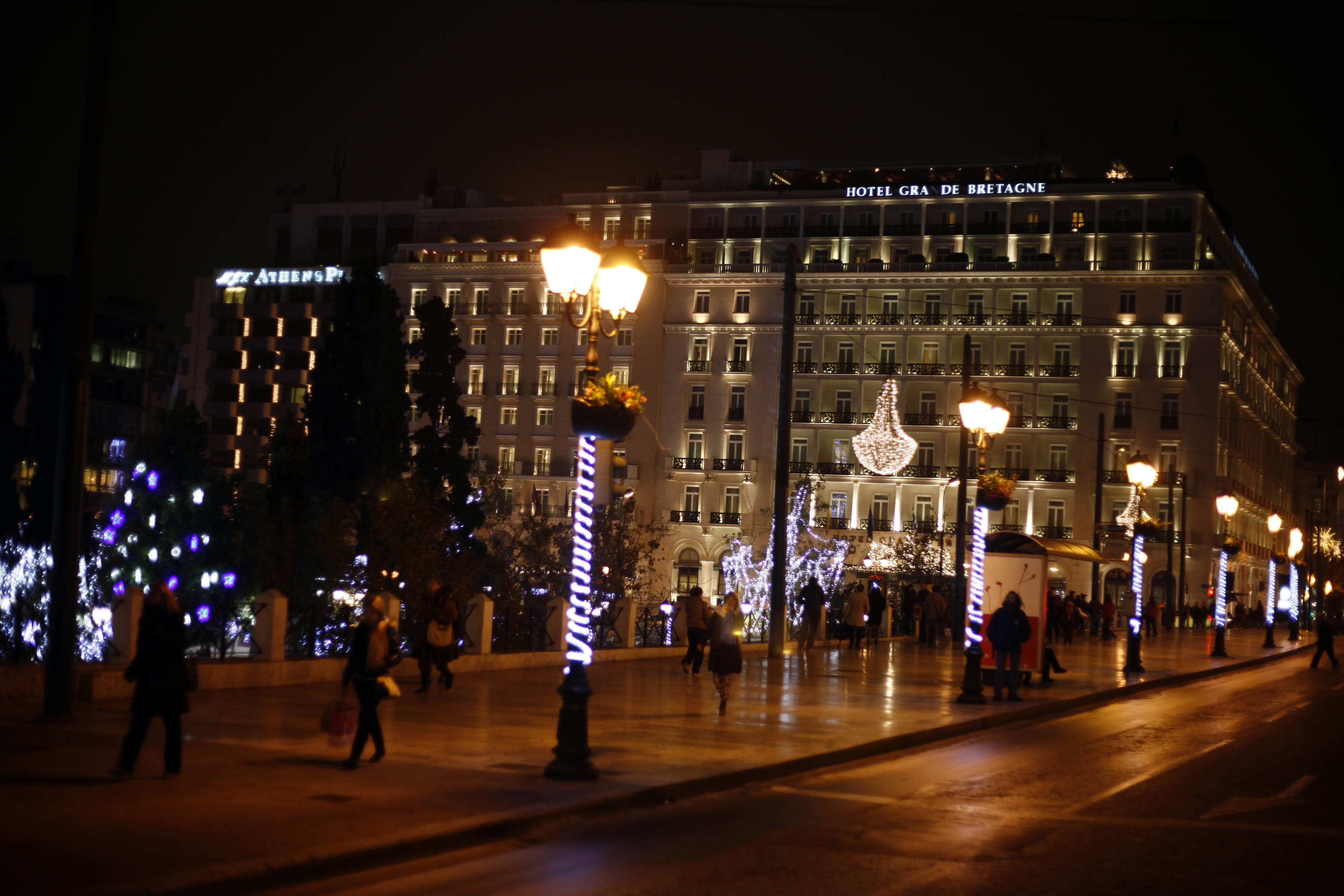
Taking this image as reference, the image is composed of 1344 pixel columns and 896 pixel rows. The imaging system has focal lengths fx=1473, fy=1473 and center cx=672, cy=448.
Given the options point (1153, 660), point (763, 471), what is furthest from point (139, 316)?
point (1153, 660)

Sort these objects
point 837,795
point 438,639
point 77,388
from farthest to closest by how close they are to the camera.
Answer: point 438,639, point 77,388, point 837,795

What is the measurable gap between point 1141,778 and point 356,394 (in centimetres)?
3571

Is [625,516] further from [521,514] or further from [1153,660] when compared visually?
[1153,660]

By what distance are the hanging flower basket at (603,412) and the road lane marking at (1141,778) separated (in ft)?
16.7

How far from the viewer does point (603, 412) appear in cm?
1356

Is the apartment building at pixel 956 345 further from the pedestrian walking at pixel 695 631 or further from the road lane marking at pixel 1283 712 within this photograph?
the pedestrian walking at pixel 695 631

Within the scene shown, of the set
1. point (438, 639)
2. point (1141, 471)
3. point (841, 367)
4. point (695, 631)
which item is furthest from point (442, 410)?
point (438, 639)

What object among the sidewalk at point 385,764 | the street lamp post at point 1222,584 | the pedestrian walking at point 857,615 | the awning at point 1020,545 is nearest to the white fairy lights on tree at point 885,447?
the street lamp post at point 1222,584

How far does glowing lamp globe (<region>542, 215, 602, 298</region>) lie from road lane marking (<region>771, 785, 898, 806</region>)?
5020 millimetres

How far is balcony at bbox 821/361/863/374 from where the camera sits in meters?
88.9

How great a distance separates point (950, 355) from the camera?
87.1 metres

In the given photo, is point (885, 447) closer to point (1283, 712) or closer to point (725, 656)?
point (1283, 712)

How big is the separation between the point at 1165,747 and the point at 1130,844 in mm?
7319

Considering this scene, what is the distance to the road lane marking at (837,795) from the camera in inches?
496
